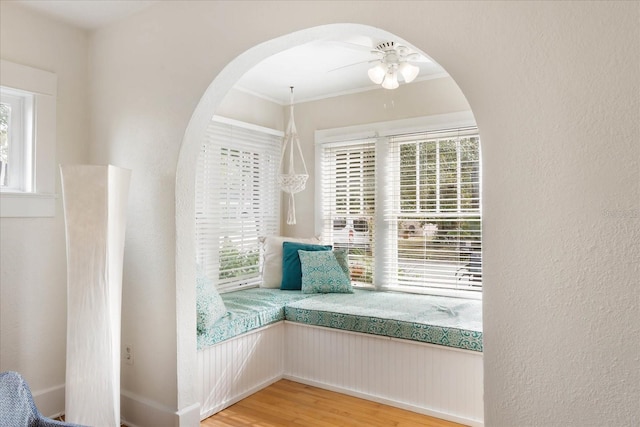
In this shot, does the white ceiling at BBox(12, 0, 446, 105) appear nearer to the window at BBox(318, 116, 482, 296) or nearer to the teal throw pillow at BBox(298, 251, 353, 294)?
the window at BBox(318, 116, 482, 296)

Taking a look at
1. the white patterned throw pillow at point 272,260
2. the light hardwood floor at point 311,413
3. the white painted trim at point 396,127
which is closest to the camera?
the light hardwood floor at point 311,413

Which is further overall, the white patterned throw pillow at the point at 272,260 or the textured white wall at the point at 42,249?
the white patterned throw pillow at the point at 272,260

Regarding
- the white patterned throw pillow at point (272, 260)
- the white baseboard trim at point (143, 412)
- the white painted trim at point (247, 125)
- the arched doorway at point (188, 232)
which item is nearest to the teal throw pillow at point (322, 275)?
the white patterned throw pillow at point (272, 260)

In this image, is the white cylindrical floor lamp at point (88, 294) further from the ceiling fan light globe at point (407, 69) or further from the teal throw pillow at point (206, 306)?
the ceiling fan light globe at point (407, 69)

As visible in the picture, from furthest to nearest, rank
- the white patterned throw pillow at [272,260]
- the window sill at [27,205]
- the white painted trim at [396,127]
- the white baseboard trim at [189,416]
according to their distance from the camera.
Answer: the white patterned throw pillow at [272,260]
the white painted trim at [396,127]
the window sill at [27,205]
the white baseboard trim at [189,416]

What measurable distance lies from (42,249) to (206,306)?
1047mm

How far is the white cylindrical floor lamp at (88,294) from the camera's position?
2.18m

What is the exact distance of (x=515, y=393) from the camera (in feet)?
4.83

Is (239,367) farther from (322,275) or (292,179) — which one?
(292,179)

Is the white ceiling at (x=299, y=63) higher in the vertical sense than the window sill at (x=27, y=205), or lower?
higher

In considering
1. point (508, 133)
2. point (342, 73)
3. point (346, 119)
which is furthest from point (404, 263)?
point (508, 133)

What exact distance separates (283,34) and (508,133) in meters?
1.12

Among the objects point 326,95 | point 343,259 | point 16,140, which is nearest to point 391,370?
point 343,259

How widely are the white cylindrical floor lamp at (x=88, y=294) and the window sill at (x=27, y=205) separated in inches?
21.5
